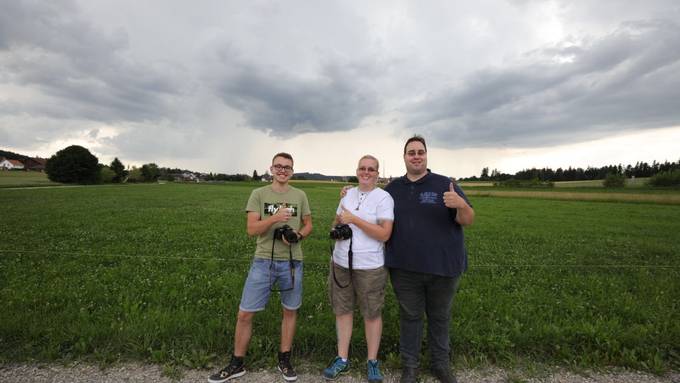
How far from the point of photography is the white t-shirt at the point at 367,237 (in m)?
3.49

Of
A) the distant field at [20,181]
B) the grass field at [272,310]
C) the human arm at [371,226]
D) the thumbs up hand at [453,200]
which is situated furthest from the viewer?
the distant field at [20,181]

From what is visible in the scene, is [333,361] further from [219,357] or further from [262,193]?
[262,193]

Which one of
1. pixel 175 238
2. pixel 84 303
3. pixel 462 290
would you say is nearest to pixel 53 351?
pixel 84 303

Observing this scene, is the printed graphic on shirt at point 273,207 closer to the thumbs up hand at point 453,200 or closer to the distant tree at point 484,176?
the thumbs up hand at point 453,200

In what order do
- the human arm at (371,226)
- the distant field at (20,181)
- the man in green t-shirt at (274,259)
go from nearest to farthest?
the human arm at (371,226) < the man in green t-shirt at (274,259) < the distant field at (20,181)

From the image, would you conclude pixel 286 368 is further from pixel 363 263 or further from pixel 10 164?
pixel 10 164

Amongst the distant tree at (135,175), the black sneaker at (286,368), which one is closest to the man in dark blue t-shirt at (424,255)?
the black sneaker at (286,368)

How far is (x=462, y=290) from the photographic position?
250 inches

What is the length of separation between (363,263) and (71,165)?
105156mm

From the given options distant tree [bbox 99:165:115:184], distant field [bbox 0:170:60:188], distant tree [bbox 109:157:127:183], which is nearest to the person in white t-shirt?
distant field [bbox 0:170:60:188]

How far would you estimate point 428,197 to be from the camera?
3.52 m

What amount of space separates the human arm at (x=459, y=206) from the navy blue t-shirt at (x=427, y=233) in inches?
4.3

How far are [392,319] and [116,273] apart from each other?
6.32 metres

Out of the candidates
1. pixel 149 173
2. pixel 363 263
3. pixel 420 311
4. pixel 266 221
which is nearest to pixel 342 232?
pixel 363 263
